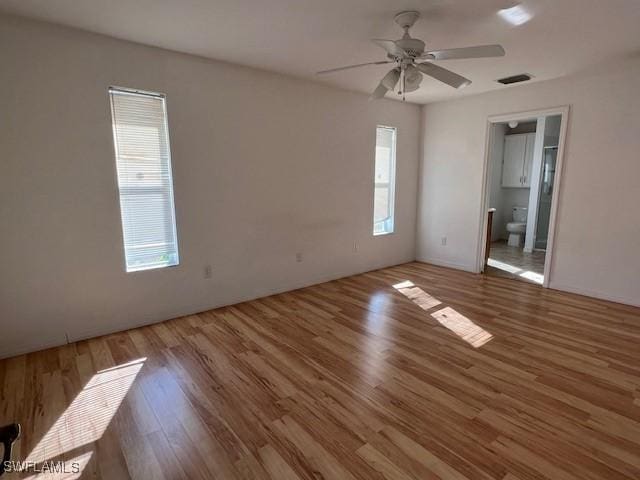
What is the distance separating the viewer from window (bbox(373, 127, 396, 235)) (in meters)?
4.99

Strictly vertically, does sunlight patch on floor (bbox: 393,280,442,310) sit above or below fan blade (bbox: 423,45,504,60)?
below

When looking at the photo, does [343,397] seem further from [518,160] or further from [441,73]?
[518,160]

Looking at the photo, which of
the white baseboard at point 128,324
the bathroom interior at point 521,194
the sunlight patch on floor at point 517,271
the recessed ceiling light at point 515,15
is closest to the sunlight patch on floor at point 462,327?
the white baseboard at point 128,324

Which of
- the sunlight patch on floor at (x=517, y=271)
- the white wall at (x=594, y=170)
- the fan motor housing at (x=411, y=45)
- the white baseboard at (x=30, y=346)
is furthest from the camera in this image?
the sunlight patch on floor at (x=517, y=271)

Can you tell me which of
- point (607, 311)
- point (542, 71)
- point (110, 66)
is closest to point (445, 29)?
point (542, 71)

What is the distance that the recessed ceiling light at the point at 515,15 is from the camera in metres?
2.27

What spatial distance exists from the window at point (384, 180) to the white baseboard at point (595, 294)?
2268 millimetres

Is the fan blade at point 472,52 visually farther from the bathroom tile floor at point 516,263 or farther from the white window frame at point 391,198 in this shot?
the bathroom tile floor at point 516,263

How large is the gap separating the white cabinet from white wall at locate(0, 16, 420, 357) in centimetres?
357

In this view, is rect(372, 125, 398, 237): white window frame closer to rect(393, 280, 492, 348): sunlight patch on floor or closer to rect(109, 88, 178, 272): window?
rect(393, 280, 492, 348): sunlight patch on floor

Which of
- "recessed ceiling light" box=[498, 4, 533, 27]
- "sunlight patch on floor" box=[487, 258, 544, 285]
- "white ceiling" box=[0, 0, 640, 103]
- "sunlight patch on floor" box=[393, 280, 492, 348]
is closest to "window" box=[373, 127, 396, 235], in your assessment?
"sunlight patch on floor" box=[393, 280, 492, 348]

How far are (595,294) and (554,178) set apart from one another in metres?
1.48

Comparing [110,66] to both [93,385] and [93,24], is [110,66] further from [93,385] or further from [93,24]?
[93,385]

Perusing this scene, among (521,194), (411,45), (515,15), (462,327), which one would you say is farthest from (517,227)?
(411,45)
